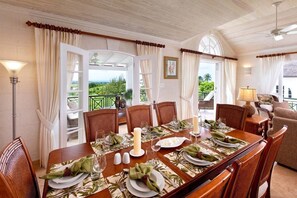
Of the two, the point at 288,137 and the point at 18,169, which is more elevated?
the point at 18,169

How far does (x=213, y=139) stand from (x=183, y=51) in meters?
3.09

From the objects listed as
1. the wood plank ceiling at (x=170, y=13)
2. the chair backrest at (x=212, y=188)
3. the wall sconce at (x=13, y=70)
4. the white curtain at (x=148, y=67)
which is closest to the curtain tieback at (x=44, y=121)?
the wall sconce at (x=13, y=70)

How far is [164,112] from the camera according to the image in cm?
251

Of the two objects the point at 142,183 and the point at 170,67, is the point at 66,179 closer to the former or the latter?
the point at 142,183

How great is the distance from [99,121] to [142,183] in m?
1.13

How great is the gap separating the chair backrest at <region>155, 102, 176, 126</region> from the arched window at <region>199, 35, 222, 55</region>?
120 inches

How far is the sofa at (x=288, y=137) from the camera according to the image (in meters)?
2.32

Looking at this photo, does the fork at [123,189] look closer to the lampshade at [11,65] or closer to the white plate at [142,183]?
the white plate at [142,183]

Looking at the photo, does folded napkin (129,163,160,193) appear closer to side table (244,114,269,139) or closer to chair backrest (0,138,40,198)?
chair backrest (0,138,40,198)

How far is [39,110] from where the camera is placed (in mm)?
2477

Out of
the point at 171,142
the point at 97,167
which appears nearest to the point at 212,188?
the point at 97,167

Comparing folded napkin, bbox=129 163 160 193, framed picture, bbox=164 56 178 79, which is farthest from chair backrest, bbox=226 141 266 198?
framed picture, bbox=164 56 178 79

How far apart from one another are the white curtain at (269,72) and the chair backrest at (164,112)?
13.9 ft

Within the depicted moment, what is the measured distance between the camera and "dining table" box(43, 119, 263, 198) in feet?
3.00
